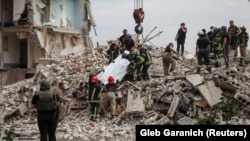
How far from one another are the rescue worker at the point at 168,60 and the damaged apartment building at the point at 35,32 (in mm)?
10604

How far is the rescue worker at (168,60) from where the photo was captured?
20.8 meters

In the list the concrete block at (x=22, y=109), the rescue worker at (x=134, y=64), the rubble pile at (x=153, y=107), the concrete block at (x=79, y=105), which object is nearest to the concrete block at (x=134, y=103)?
the rubble pile at (x=153, y=107)

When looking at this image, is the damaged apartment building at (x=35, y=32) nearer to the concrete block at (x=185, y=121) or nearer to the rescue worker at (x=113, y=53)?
the rescue worker at (x=113, y=53)

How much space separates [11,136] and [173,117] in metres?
5.71

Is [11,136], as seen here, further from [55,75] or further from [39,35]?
[39,35]

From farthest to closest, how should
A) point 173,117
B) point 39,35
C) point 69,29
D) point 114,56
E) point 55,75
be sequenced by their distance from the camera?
point 69,29 → point 39,35 → point 55,75 → point 114,56 → point 173,117

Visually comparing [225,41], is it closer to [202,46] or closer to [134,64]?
[202,46]

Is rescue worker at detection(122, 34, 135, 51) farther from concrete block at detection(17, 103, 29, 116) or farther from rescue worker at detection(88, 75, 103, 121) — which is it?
concrete block at detection(17, 103, 29, 116)

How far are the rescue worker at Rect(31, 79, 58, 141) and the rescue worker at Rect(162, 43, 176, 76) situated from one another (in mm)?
9191

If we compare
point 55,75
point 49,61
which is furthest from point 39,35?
point 55,75

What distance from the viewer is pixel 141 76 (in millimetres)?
20031

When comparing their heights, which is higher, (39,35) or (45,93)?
(39,35)

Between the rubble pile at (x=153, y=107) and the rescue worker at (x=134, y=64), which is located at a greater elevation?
the rescue worker at (x=134, y=64)

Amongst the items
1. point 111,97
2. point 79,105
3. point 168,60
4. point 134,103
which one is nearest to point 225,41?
point 168,60
